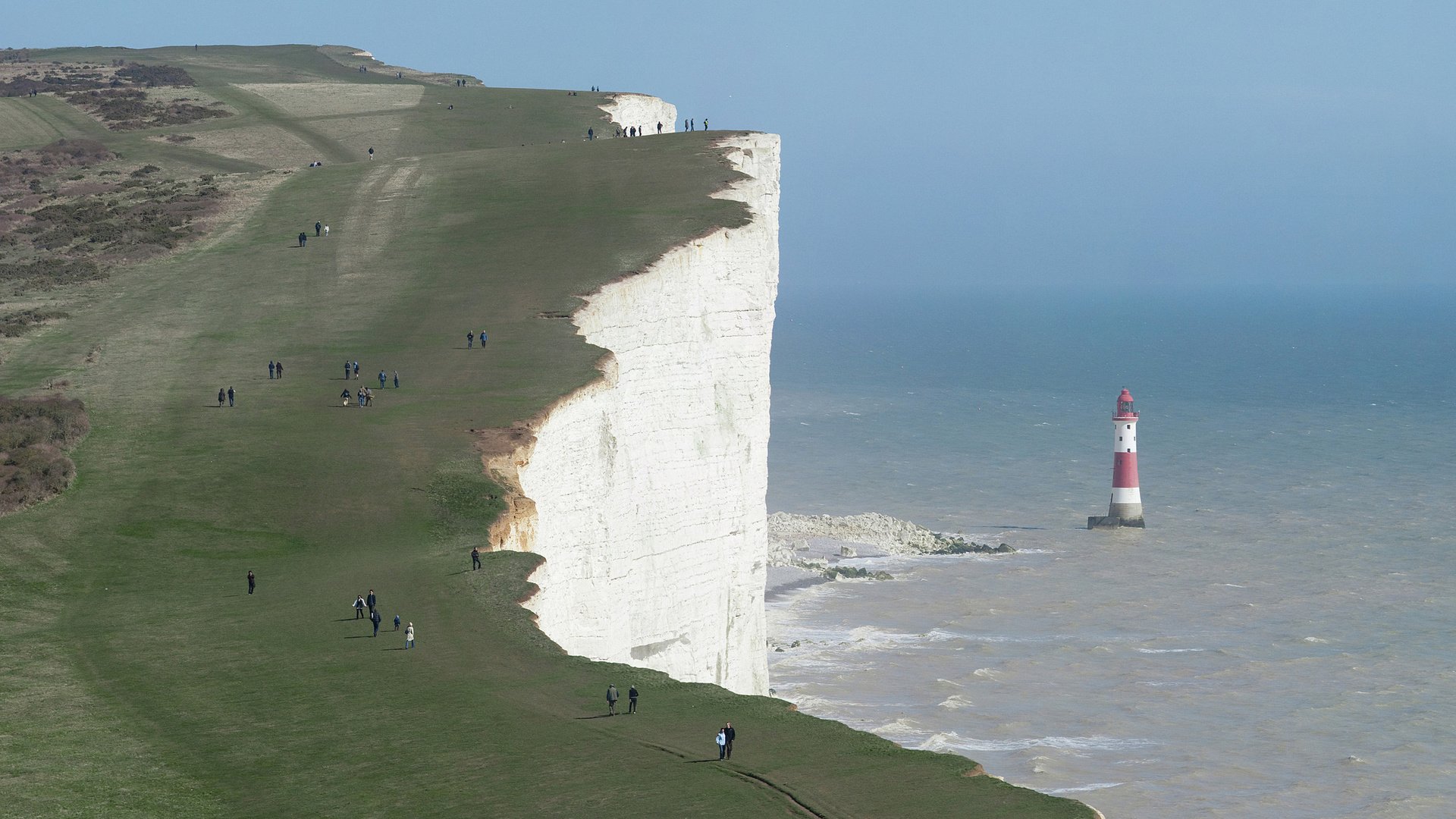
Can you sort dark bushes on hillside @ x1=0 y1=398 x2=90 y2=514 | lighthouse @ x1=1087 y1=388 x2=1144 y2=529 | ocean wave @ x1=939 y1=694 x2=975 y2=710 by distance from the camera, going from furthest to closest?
1. lighthouse @ x1=1087 y1=388 x2=1144 y2=529
2. ocean wave @ x1=939 y1=694 x2=975 y2=710
3. dark bushes on hillside @ x1=0 y1=398 x2=90 y2=514

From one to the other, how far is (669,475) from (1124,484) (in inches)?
→ 1955

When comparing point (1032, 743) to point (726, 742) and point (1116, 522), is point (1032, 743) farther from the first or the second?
point (1116, 522)

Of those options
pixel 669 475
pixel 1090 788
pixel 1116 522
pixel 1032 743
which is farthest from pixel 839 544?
pixel 1090 788

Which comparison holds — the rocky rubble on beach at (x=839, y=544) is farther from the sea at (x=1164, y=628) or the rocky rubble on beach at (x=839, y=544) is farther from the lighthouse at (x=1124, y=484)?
the lighthouse at (x=1124, y=484)

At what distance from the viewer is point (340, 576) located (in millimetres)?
47000

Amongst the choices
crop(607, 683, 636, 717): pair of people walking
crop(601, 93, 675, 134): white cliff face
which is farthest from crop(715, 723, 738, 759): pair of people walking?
crop(601, 93, 675, 134): white cliff face

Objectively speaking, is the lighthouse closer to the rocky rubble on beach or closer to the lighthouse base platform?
the lighthouse base platform

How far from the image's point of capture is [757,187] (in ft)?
282

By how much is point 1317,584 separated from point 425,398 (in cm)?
5342

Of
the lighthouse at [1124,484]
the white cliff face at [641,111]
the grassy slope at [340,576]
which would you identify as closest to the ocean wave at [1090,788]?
the grassy slope at [340,576]

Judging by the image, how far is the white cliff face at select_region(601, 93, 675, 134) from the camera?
443 ft

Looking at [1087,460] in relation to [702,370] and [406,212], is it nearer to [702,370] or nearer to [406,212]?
[406,212]

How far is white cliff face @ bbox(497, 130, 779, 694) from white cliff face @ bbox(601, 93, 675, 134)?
189ft

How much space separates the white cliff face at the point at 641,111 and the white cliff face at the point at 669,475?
5766 cm
